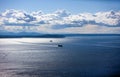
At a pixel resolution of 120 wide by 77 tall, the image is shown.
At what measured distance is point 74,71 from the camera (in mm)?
72938

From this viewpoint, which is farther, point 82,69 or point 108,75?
point 82,69

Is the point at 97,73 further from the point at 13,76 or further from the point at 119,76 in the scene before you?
the point at 13,76

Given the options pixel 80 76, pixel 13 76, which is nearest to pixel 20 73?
pixel 13 76

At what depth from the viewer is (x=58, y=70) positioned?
74.2m

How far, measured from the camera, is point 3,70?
252ft

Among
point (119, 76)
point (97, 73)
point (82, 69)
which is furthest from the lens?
point (82, 69)

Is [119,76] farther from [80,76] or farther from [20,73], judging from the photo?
[20,73]

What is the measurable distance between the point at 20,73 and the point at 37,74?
482 centimetres

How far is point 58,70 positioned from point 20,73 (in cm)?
983

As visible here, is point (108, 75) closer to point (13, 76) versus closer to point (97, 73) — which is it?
point (97, 73)

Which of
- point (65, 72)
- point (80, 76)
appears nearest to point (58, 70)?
point (65, 72)

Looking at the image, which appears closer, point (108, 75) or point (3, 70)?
point (108, 75)

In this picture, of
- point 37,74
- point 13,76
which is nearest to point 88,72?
point 37,74

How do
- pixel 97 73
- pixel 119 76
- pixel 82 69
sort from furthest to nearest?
pixel 82 69
pixel 97 73
pixel 119 76
